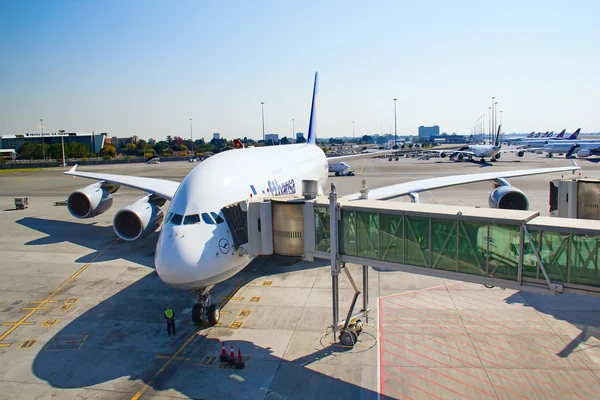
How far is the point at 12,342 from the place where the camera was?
47.6 ft

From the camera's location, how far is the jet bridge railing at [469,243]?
969cm

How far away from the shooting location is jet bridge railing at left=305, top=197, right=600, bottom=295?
9.69 m

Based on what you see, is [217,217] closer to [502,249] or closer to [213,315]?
[213,315]

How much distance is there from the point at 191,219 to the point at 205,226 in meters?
0.49

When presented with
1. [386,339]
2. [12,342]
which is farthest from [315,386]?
[12,342]

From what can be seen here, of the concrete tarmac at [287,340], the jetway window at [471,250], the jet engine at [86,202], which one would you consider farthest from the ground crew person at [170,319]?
the jet engine at [86,202]

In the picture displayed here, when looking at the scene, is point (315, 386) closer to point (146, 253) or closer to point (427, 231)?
point (427, 231)

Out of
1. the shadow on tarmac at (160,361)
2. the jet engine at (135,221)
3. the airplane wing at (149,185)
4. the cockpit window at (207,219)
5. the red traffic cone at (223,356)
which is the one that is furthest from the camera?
the airplane wing at (149,185)

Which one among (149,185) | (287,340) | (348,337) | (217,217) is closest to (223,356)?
Answer: (287,340)

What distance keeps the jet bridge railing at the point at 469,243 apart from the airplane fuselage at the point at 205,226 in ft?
9.17

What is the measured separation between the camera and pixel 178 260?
12.8 m

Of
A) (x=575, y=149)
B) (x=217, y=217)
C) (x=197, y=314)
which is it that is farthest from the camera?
(x=575, y=149)

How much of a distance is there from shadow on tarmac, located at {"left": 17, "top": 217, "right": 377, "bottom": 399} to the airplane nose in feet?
7.34

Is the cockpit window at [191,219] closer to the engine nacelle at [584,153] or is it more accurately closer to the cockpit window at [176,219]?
the cockpit window at [176,219]
